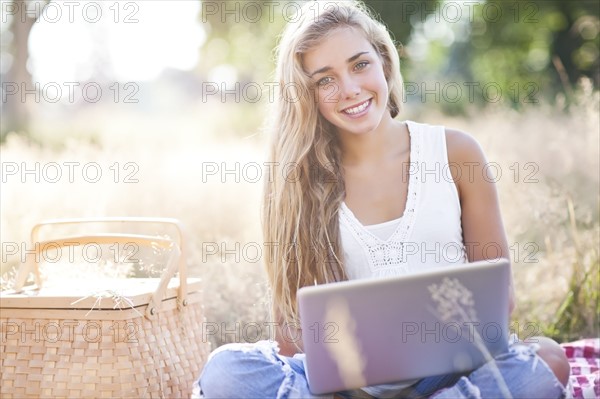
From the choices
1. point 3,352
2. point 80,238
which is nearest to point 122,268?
point 80,238

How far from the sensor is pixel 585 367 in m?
2.89

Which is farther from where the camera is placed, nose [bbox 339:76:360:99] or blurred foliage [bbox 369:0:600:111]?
blurred foliage [bbox 369:0:600:111]

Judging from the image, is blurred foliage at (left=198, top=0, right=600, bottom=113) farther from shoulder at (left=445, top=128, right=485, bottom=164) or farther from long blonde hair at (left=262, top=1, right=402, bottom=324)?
shoulder at (left=445, top=128, right=485, bottom=164)

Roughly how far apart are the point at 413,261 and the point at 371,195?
1.01ft

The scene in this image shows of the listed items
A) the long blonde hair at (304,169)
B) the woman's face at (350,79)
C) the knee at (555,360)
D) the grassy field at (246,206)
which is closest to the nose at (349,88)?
the woman's face at (350,79)

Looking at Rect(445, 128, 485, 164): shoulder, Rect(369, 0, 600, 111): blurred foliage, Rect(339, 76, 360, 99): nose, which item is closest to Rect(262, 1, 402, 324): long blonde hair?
Rect(339, 76, 360, 99): nose

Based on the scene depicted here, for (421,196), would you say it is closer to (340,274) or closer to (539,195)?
(340,274)

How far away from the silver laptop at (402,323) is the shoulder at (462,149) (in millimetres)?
826

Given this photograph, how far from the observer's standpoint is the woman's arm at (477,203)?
2.56m

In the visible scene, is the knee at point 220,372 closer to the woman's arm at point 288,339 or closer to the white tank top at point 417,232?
the woman's arm at point 288,339

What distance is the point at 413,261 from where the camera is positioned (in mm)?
2494

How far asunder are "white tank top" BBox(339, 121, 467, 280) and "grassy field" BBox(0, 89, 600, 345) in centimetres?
68

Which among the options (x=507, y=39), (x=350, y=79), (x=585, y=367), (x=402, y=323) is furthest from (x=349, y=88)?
(x=507, y=39)

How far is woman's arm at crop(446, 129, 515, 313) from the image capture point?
256 centimetres
